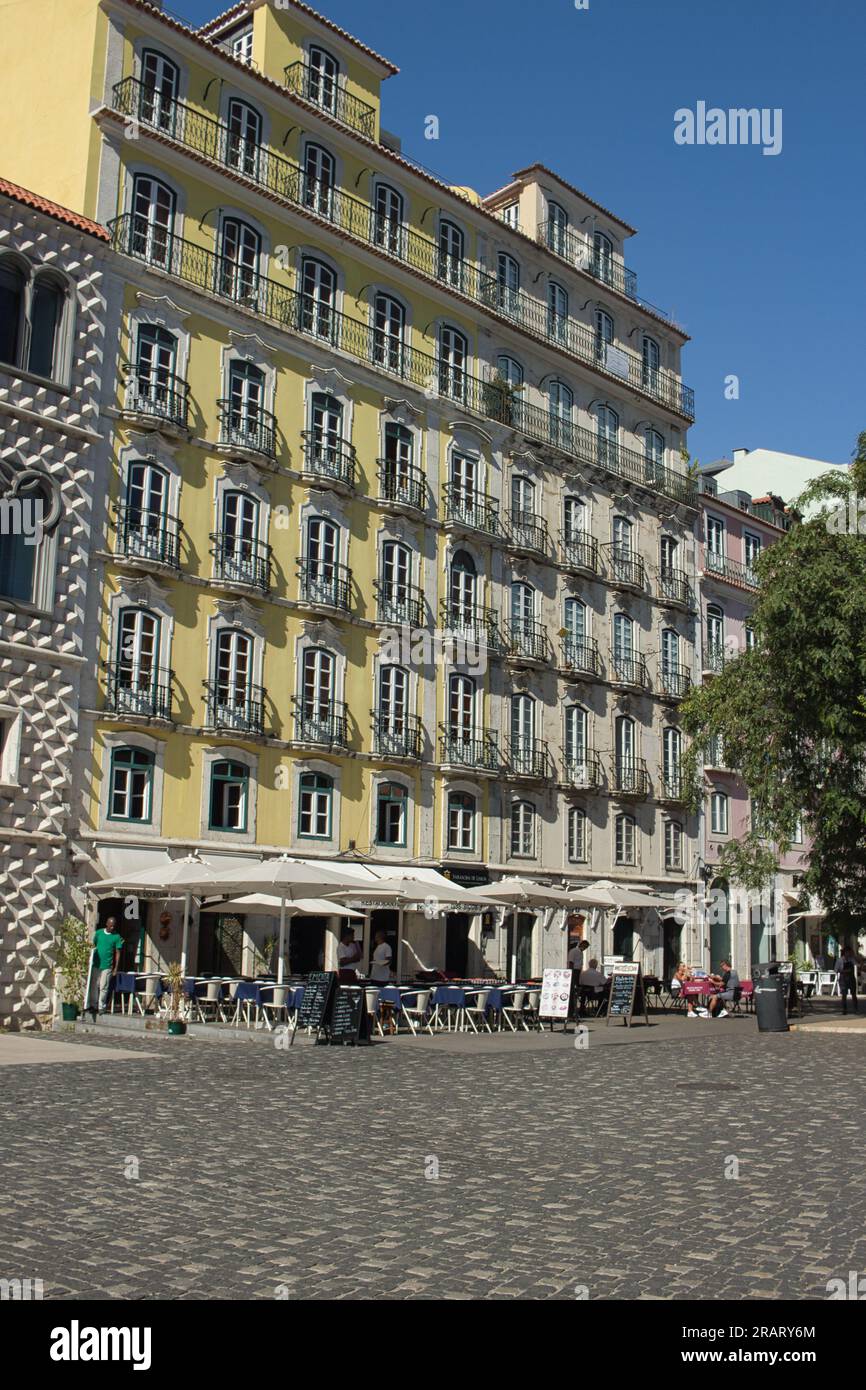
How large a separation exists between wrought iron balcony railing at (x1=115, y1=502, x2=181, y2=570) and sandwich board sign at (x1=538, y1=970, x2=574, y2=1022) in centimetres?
1249

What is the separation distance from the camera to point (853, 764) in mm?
30141

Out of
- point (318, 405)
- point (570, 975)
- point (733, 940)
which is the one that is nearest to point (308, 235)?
point (318, 405)

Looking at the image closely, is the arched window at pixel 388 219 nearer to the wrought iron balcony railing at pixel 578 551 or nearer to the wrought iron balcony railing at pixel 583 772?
the wrought iron balcony railing at pixel 578 551

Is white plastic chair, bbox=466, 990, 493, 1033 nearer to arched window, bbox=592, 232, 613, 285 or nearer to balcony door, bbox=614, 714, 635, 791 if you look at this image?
balcony door, bbox=614, 714, 635, 791

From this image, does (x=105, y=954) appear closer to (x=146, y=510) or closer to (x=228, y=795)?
(x=228, y=795)

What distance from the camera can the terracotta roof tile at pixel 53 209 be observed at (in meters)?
27.0

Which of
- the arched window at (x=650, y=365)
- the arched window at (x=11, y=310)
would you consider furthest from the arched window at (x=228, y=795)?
the arched window at (x=650, y=365)

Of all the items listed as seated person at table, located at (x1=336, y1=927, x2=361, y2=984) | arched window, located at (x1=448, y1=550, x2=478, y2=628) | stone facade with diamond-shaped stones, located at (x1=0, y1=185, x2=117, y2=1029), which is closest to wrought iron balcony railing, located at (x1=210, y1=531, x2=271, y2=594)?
stone facade with diamond-shaped stones, located at (x1=0, y1=185, x2=117, y2=1029)

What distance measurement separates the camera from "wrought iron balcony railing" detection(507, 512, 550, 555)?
40062 millimetres

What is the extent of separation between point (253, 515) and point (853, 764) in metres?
15.2

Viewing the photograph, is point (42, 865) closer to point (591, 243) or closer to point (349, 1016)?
point (349, 1016)

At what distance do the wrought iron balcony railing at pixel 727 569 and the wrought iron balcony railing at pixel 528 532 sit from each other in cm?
997

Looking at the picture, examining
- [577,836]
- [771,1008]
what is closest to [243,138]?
[577,836]

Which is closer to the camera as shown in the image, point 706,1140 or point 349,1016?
point 706,1140
